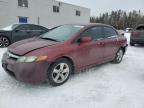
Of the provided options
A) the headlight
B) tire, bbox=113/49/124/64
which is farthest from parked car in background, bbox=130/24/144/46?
the headlight

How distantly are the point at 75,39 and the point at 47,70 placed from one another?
1044mm

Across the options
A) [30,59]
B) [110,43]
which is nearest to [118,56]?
[110,43]

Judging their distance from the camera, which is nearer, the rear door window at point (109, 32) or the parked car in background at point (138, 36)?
the rear door window at point (109, 32)

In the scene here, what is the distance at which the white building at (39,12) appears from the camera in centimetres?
1865

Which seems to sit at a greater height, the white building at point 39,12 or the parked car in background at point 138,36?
the white building at point 39,12

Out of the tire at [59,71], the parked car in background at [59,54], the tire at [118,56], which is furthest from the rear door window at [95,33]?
the tire at [118,56]

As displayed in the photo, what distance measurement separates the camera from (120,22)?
56.6 metres

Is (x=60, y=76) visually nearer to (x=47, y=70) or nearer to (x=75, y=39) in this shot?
(x=47, y=70)

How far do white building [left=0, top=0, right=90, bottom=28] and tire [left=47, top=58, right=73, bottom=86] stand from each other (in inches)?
669

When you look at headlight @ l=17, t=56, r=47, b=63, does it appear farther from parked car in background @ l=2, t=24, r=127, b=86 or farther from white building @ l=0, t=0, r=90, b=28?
white building @ l=0, t=0, r=90, b=28

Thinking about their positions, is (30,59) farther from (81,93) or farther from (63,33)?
(63,33)

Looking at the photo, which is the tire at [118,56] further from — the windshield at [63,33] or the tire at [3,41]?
the tire at [3,41]

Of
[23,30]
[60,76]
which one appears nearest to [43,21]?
[23,30]

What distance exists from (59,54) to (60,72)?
1.43 ft
